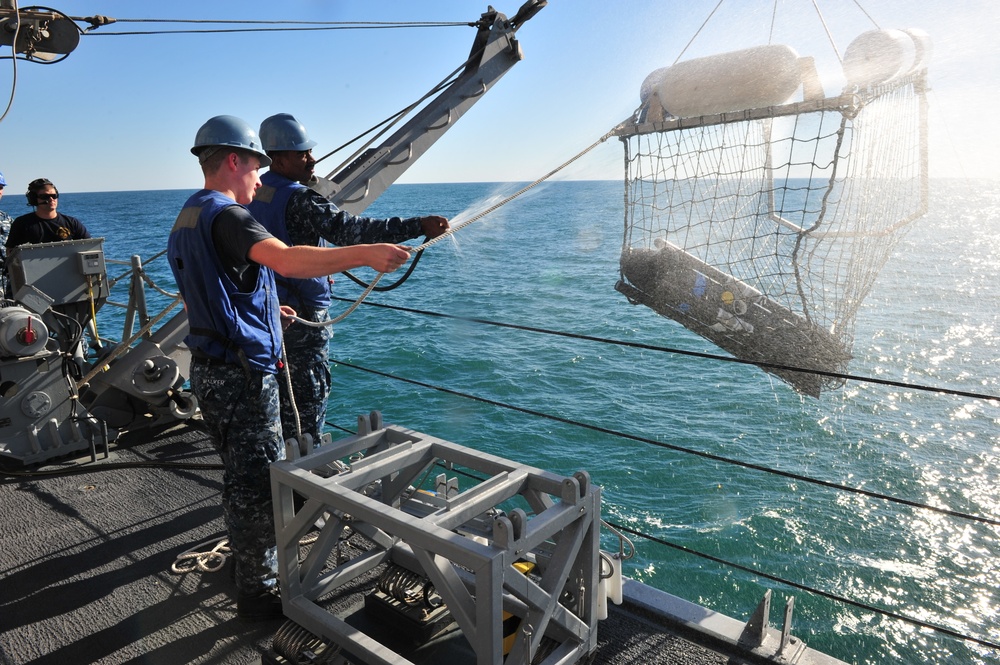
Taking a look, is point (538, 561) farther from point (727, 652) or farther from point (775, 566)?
point (775, 566)

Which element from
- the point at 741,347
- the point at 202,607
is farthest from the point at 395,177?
the point at 741,347

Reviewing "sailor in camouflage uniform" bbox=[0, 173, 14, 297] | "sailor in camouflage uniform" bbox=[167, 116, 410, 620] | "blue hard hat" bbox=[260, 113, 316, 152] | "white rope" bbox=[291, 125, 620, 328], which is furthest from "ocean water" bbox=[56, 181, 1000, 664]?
"sailor in camouflage uniform" bbox=[0, 173, 14, 297]

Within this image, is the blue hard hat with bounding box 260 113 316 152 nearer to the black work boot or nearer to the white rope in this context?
the white rope

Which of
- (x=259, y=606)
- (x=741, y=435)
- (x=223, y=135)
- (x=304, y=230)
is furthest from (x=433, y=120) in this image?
(x=741, y=435)

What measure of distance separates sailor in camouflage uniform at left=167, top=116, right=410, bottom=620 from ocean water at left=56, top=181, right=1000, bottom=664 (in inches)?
38.8

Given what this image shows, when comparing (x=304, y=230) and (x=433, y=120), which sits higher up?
(x=433, y=120)

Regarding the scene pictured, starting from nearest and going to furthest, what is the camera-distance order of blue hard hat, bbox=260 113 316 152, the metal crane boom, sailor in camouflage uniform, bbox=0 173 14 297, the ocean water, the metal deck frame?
1. the metal deck frame
2. blue hard hat, bbox=260 113 316 152
3. the metal crane boom
4. sailor in camouflage uniform, bbox=0 173 14 297
5. the ocean water

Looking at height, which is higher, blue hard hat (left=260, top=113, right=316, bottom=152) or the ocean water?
blue hard hat (left=260, top=113, right=316, bottom=152)

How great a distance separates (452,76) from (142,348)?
2.81 meters

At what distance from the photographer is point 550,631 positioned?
2.29m

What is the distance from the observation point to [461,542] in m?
1.86

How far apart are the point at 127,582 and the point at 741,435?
1449 cm

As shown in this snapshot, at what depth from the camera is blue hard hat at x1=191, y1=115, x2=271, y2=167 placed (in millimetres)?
2359

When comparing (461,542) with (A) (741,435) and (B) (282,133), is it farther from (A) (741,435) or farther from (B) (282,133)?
(A) (741,435)
